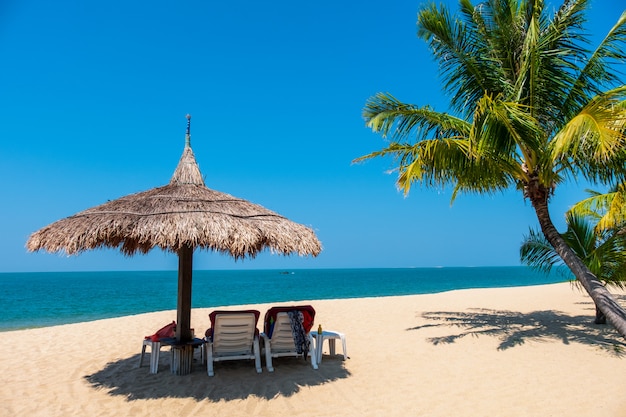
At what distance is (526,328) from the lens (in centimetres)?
755

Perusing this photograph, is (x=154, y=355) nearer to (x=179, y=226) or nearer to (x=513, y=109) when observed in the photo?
(x=179, y=226)

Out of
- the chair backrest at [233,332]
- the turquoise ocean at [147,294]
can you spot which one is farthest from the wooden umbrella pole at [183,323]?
the turquoise ocean at [147,294]

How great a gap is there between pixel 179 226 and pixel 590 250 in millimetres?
7297

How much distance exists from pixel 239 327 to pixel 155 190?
6.34 feet

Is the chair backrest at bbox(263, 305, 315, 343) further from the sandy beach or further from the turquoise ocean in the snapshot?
the turquoise ocean

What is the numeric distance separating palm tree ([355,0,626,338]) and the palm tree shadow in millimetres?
1043

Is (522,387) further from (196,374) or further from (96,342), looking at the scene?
(96,342)

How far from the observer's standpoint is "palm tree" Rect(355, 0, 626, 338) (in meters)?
5.80

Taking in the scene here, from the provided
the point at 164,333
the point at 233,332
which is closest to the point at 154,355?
the point at 164,333

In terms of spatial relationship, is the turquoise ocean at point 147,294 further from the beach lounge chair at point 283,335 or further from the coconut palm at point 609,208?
the beach lounge chair at point 283,335

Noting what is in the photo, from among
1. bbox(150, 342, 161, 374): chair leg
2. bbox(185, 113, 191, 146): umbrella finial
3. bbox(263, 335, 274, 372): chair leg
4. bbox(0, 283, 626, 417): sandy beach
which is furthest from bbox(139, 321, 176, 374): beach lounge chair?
bbox(185, 113, 191, 146): umbrella finial

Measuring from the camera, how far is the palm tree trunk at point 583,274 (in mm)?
5499

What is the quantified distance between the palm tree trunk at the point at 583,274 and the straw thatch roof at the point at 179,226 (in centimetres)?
387

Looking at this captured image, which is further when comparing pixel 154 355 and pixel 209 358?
pixel 154 355
